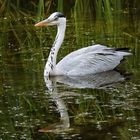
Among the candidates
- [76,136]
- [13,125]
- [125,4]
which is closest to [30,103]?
[13,125]

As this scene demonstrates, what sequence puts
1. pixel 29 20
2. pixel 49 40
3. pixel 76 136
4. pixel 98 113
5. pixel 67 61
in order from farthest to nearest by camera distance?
pixel 29 20 → pixel 49 40 → pixel 67 61 → pixel 98 113 → pixel 76 136

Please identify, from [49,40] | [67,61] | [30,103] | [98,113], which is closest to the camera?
[98,113]

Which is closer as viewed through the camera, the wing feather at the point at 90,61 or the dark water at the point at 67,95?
the dark water at the point at 67,95

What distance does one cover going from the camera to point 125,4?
45.9 feet

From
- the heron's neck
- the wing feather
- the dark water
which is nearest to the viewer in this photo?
the dark water

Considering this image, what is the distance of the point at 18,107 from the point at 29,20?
606cm

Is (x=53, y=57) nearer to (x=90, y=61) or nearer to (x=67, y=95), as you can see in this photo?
(x=90, y=61)

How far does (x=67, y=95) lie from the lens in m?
7.96

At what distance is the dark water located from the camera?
6.65 meters

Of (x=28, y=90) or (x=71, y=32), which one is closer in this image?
(x=28, y=90)

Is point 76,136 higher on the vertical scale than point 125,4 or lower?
lower

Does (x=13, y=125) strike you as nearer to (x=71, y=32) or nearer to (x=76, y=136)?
(x=76, y=136)

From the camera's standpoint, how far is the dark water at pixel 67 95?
6652mm

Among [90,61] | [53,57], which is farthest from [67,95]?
[90,61]
